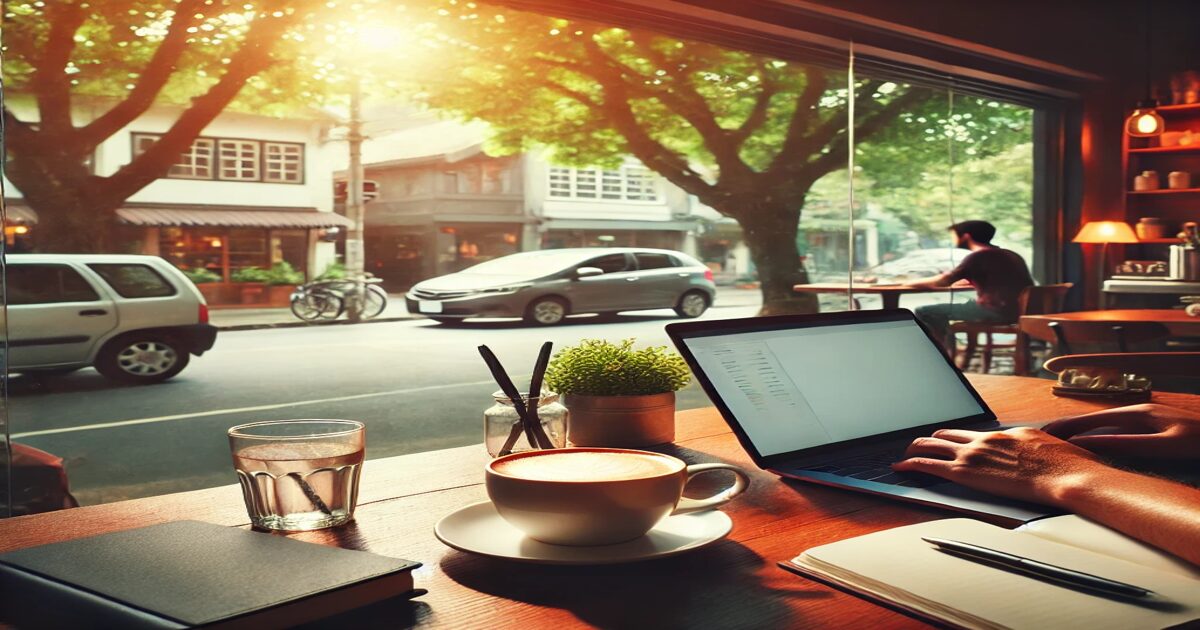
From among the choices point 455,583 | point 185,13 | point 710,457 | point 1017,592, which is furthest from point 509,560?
point 185,13

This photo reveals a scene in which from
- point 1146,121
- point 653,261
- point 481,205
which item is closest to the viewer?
point 481,205

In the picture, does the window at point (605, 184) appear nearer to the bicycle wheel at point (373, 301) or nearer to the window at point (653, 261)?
the window at point (653, 261)

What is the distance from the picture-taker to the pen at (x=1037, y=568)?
0.65m

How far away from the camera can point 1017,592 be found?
66 cm

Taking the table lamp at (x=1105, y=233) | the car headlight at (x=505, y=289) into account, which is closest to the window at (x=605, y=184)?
the car headlight at (x=505, y=289)

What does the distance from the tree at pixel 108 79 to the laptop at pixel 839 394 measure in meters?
3.28

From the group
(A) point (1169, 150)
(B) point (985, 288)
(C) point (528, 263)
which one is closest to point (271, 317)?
(C) point (528, 263)

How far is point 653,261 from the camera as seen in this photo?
5.65 m

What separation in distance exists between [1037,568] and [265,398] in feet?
13.4

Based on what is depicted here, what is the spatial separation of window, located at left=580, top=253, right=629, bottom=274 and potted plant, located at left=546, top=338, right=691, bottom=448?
13.9 feet

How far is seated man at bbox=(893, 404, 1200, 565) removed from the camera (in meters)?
0.78

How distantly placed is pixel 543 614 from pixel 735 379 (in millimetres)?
487

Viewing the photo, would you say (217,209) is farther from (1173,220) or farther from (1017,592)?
(1173,220)

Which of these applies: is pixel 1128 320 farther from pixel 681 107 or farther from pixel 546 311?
pixel 546 311
